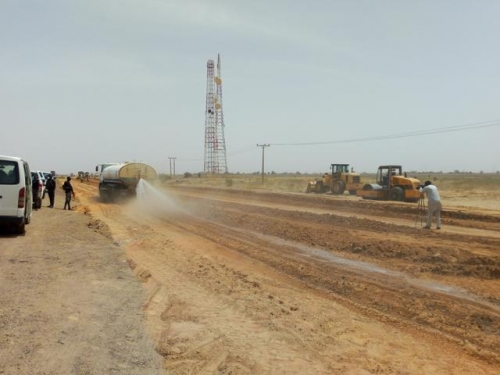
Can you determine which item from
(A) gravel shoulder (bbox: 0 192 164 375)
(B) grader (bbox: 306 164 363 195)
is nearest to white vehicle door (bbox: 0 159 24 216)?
(A) gravel shoulder (bbox: 0 192 164 375)

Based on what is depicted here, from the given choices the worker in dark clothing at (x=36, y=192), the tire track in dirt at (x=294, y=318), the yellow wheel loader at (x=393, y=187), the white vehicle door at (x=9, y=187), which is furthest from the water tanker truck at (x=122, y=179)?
the tire track in dirt at (x=294, y=318)

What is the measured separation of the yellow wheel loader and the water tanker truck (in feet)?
46.4

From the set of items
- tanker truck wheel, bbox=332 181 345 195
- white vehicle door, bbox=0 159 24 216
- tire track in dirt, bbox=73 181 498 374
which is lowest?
tire track in dirt, bbox=73 181 498 374

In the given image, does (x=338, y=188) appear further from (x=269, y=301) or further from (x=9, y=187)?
(x=269, y=301)

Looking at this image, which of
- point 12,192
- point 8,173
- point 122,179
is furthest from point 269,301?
point 122,179

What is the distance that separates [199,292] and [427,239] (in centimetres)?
906

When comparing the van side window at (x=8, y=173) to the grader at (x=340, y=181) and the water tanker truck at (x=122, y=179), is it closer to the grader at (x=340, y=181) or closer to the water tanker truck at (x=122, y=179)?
the water tanker truck at (x=122, y=179)

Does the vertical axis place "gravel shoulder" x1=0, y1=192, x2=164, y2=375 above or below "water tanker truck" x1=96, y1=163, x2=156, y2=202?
below

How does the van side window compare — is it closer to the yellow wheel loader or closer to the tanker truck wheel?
the yellow wheel loader

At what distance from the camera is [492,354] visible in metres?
5.66

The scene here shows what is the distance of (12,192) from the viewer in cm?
1190

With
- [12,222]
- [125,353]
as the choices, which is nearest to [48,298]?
[125,353]

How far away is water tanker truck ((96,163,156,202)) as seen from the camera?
28281 millimetres

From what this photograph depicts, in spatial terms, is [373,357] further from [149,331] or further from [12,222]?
[12,222]
